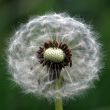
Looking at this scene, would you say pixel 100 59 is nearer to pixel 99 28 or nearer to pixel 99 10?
pixel 99 28

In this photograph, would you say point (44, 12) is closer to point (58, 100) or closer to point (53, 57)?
point (53, 57)

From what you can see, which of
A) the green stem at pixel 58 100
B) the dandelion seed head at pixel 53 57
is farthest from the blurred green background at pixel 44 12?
the green stem at pixel 58 100

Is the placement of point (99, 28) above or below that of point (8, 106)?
above

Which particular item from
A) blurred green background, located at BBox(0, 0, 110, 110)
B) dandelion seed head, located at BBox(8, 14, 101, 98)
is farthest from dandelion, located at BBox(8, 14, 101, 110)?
blurred green background, located at BBox(0, 0, 110, 110)

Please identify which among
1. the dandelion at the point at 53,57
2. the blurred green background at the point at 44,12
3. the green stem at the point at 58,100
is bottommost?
Answer: the green stem at the point at 58,100

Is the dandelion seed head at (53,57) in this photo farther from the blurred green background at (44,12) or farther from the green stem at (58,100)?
the blurred green background at (44,12)

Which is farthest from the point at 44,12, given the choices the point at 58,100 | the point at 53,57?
the point at 58,100

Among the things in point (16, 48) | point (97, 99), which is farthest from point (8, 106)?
point (16, 48)
